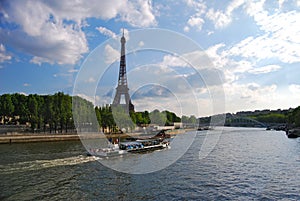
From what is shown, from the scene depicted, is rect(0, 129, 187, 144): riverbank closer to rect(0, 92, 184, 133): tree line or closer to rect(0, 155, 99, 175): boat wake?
rect(0, 92, 184, 133): tree line

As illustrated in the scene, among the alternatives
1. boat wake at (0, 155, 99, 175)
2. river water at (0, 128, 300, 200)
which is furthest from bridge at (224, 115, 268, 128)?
boat wake at (0, 155, 99, 175)

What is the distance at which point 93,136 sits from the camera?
2239 inches

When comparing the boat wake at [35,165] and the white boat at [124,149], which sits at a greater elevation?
the white boat at [124,149]

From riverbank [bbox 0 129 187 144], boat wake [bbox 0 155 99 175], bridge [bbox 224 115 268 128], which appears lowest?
boat wake [bbox 0 155 99 175]

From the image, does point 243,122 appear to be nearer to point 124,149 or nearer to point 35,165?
point 124,149

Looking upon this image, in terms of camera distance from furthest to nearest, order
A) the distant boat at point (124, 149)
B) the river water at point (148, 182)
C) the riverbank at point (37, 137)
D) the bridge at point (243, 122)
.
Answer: the bridge at point (243, 122) < the riverbank at point (37, 137) < the distant boat at point (124, 149) < the river water at point (148, 182)

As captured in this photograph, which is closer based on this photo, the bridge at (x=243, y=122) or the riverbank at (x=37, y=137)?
the riverbank at (x=37, y=137)

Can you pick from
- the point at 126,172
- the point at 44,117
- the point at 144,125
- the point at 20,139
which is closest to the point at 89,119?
the point at 44,117

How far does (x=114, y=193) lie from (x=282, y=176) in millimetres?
12767

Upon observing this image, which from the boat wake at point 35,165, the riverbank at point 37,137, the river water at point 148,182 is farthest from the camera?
the riverbank at point 37,137

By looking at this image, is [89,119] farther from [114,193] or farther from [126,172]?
[114,193]

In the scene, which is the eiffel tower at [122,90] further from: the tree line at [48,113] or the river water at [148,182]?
the river water at [148,182]

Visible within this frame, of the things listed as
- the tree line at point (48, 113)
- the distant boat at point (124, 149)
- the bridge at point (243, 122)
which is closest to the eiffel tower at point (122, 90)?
→ the tree line at point (48, 113)

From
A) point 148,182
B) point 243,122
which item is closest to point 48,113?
point 148,182
